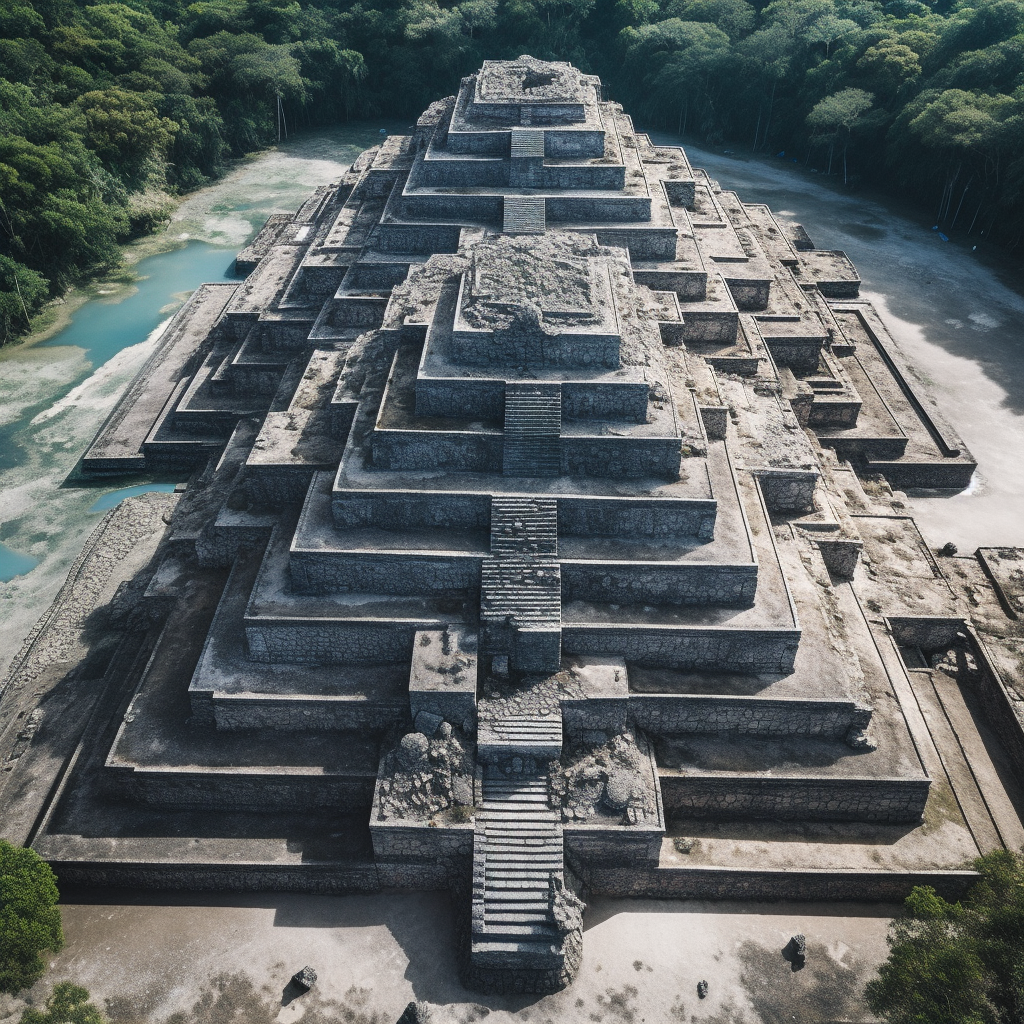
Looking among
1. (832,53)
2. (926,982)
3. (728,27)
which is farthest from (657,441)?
(728,27)

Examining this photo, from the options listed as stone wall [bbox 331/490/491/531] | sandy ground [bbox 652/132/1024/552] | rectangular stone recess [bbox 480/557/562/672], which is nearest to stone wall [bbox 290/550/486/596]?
rectangular stone recess [bbox 480/557/562/672]

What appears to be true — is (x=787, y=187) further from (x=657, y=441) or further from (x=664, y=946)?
(x=664, y=946)

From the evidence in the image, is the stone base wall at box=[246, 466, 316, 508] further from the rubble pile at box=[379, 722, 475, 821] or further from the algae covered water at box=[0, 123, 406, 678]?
the algae covered water at box=[0, 123, 406, 678]

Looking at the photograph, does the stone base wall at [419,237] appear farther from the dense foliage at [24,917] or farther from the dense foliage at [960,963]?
the dense foliage at [960,963]

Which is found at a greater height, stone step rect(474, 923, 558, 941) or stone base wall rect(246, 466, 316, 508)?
stone base wall rect(246, 466, 316, 508)

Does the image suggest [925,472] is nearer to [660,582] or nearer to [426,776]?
[660,582]

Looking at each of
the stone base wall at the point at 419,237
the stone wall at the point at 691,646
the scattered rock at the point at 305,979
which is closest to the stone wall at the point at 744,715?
the stone wall at the point at 691,646

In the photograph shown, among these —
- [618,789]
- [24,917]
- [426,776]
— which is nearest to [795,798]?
[618,789]
